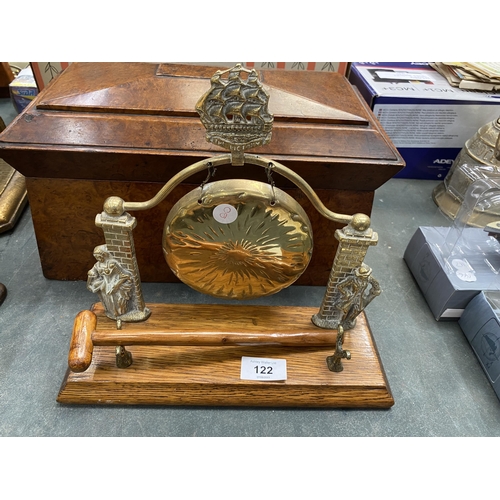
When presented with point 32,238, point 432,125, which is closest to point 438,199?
point 432,125

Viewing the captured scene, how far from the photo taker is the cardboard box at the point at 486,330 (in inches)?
Result: 53.0

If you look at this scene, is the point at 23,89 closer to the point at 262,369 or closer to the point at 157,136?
the point at 157,136

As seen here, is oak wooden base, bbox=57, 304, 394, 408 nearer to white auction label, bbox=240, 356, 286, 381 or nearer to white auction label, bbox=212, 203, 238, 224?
white auction label, bbox=240, 356, 286, 381

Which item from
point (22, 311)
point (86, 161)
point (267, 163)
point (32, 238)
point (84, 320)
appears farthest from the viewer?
point (32, 238)

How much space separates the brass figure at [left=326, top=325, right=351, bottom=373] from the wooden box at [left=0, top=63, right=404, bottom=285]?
42 cm

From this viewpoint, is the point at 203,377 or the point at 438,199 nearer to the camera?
the point at 203,377

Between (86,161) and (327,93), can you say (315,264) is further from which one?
→ (86,161)

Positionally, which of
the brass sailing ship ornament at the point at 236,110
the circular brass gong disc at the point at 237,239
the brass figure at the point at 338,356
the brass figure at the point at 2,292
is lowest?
the brass figure at the point at 2,292

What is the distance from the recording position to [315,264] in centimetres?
158

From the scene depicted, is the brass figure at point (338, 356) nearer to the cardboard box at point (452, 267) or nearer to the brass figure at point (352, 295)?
the brass figure at point (352, 295)

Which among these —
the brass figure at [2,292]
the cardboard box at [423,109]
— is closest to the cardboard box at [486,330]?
the cardboard box at [423,109]

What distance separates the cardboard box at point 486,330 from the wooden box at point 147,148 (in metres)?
0.48

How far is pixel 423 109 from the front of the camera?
2072mm

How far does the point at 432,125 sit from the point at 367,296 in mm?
1283
